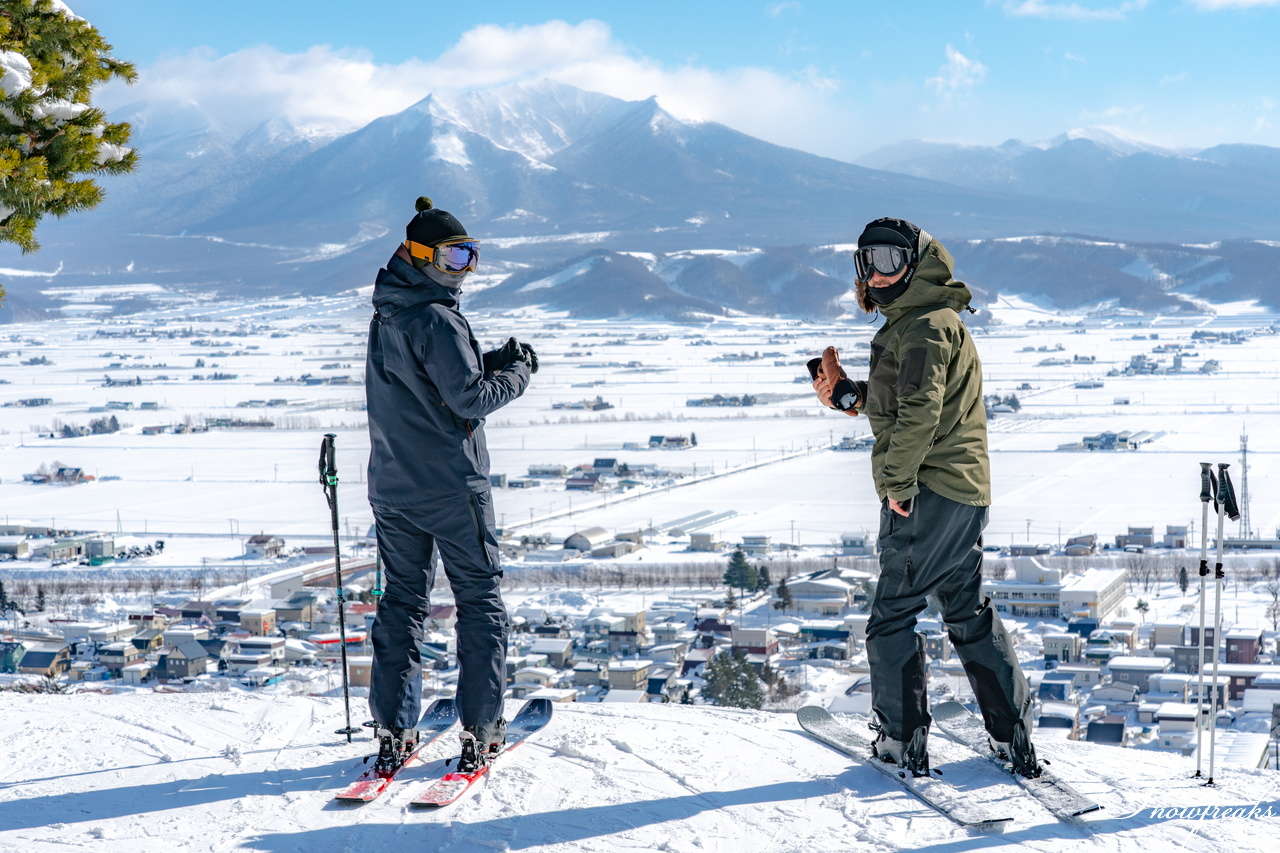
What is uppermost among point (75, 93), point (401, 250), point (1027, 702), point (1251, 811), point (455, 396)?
point (75, 93)

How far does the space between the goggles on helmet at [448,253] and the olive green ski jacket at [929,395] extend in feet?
3.14

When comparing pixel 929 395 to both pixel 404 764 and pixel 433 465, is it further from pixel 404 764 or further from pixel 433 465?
pixel 404 764

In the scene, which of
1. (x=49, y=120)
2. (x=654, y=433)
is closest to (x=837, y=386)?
Result: (x=49, y=120)

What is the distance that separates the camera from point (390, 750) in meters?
2.93

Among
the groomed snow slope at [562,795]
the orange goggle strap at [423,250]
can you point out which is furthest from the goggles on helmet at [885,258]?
the groomed snow slope at [562,795]

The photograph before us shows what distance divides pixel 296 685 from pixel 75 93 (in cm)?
799

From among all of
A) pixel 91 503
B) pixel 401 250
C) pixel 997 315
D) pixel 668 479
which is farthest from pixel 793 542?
pixel 997 315

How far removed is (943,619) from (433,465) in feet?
4.02

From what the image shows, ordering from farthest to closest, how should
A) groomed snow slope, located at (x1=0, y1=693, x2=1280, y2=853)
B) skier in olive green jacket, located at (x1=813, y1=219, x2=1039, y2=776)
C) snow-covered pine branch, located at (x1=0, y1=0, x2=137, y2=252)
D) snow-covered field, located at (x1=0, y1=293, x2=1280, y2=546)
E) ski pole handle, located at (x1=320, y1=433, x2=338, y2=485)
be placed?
snow-covered field, located at (x1=0, y1=293, x2=1280, y2=546), ski pole handle, located at (x1=320, y1=433, x2=338, y2=485), snow-covered pine branch, located at (x1=0, y1=0, x2=137, y2=252), skier in olive green jacket, located at (x1=813, y1=219, x2=1039, y2=776), groomed snow slope, located at (x1=0, y1=693, x2=1280, y2=853)

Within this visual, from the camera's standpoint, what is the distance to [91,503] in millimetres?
24969

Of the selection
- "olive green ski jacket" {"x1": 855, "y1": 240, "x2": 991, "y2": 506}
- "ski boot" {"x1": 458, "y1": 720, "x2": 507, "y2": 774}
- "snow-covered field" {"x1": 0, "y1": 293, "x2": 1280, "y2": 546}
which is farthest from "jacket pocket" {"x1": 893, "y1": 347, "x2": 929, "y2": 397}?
"snow-covered field" {"x1": 0, "y1": 293, "x2": 1280, "y2": 546}

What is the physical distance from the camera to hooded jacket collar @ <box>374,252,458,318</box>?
9.25ft

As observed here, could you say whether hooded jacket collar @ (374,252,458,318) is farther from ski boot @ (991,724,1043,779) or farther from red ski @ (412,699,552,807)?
ski boot @ (991,724,1043,779)

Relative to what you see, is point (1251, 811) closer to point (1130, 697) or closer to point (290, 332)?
point (1130, 697)
